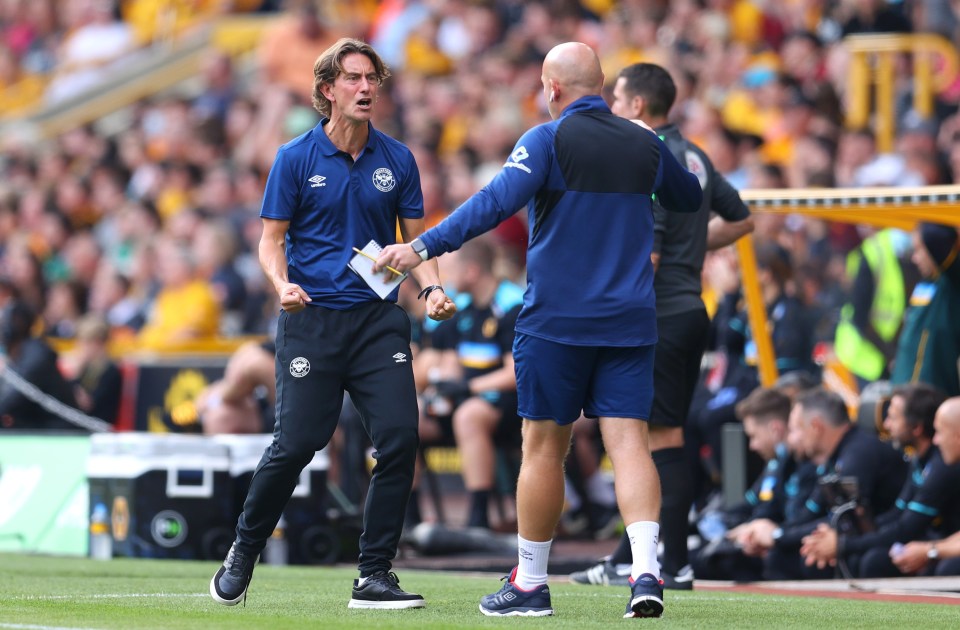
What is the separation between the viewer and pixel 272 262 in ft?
23.1

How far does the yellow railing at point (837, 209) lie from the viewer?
9812mm

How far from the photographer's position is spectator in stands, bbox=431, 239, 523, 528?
12.5 m

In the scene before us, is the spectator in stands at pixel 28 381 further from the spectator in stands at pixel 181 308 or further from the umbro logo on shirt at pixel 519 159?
the umbro logo on shirt at pixel 519 159

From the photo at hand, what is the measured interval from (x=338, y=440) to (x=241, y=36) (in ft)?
40.3

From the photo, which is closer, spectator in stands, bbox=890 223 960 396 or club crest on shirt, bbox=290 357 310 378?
club crest on shirt, bbox=290 357 310 378

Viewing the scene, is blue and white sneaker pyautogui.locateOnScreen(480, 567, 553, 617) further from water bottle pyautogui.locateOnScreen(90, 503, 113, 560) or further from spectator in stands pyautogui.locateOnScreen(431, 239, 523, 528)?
spectator in stands pyautogui.locateOnScreen(431, 239, 523, 528)

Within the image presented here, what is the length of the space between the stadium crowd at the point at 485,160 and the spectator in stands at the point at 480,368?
0.17 m

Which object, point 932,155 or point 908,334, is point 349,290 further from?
point 932,155

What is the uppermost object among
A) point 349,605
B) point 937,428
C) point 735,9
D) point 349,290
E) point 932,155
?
point 735,9

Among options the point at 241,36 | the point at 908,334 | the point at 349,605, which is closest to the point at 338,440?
the point at 908,334

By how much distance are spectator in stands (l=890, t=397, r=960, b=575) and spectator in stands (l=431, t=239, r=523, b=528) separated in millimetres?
3677

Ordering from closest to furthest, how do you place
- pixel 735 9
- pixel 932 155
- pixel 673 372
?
pixel 673 372, pixel 932 155, pixel 735 9

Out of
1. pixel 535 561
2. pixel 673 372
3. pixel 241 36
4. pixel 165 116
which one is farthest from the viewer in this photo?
pixel 241 36

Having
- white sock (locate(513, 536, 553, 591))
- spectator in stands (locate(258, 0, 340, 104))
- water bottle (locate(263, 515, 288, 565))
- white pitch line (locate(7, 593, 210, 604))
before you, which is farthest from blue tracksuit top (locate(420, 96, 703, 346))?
spectator in stands (locate(258, 0, 340, 104))
